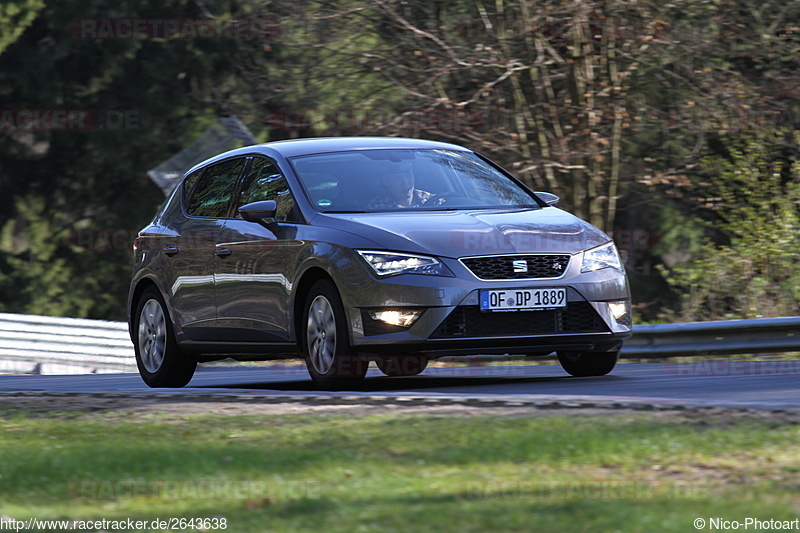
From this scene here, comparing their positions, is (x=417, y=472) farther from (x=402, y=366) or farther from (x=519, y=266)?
(x=402, y=366)

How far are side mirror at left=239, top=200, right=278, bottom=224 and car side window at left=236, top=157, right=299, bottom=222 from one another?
0.29 feet

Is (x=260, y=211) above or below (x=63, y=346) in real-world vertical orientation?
above

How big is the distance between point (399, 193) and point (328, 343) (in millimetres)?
1261

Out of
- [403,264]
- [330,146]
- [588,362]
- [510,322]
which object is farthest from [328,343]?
[588,362]

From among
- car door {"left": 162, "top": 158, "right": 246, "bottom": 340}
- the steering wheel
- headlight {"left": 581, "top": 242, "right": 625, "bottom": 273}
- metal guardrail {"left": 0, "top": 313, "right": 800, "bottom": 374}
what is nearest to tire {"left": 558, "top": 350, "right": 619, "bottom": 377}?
headlight {"left": 581, "top": 242, "right": 625, "bottom": 273}

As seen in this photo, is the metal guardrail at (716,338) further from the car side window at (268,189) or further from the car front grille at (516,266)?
the car side window at (268,189)

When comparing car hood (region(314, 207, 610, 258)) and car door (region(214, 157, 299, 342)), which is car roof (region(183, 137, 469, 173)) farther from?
car hood (region(314, 207, 610, 258))

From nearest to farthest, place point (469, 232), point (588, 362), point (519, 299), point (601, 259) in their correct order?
point (519, 299), point (469, 232), point (601, 259), point (588, 362)

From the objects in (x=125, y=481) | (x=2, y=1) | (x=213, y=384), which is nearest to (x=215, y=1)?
(x=2, y=1)

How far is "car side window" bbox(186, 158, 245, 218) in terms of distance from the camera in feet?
37.0

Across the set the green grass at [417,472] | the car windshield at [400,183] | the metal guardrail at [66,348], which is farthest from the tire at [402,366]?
the metal guardrail at [66,348]

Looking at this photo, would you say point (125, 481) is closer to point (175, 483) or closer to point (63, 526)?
point (175, 483)

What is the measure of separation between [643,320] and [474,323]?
1030cm

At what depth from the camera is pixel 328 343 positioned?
31.7 feet
